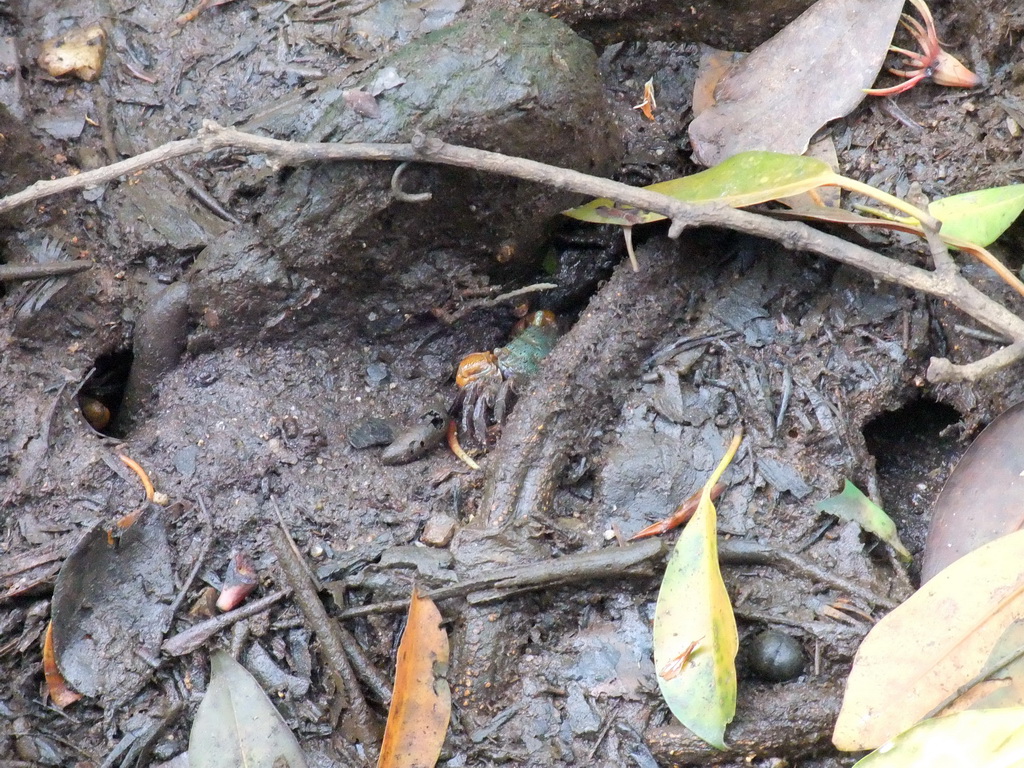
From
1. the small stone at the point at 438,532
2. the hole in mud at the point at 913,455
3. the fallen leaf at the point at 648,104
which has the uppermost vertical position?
the fallen leaf at the point at 648,104

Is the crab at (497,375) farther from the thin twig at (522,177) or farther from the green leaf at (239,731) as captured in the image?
the green leaf at (239,731)

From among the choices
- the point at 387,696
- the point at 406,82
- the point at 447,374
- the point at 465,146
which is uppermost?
the point at 406,82

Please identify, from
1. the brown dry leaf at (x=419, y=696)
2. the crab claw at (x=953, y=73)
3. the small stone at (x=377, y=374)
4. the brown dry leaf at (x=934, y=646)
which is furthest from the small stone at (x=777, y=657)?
the crab claw at (x=953, y=73)

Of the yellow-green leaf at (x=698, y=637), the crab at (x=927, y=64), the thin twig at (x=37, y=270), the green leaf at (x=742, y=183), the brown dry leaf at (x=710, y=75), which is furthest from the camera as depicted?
the brown dry leaf at (x=710, y=75)

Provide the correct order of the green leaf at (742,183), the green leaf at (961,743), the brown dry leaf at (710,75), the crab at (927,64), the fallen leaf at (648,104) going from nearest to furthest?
the green leaf at (961,743)
the green leaf at (742,183)
the crab at (927,64)
the brown dry leaf at (710,75)
the fallen leaf at (648,104)

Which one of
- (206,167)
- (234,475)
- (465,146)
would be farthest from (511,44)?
(234,475)

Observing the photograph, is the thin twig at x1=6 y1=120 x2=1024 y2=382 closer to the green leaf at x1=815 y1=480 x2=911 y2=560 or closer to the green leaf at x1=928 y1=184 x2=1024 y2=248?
the green leaf at x1=928 y1=184 x2=1024 y2=248

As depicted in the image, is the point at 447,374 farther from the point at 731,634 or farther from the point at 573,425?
→ the point at 731,634
